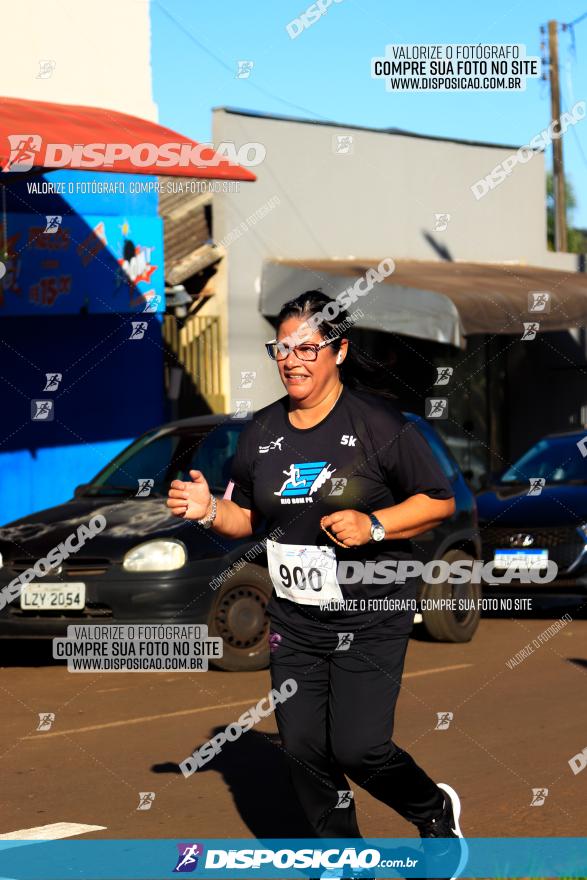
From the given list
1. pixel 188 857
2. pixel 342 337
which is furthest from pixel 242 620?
pixel 342 337

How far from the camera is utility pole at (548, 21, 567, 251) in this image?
3241 cm

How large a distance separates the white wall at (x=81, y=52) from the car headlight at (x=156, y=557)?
25.7ft

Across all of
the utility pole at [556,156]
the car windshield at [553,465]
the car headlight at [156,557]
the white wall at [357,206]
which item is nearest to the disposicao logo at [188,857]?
the car headlight at [156,557]

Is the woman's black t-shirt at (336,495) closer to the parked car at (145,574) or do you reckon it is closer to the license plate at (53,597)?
the parked car at (145,574)

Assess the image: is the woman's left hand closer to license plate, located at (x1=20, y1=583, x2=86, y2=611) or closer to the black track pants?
the black track pants

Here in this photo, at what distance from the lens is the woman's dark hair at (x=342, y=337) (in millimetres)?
5391

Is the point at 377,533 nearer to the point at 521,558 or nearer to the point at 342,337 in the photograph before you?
the point at 342,337

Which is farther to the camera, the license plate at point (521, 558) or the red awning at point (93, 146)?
the license plate at point (521, 558)


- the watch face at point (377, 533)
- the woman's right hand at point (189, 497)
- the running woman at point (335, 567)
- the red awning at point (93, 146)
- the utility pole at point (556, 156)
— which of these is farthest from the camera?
the utility pole at point (556, 156)

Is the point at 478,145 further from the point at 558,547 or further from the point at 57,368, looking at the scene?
the point at 558,547

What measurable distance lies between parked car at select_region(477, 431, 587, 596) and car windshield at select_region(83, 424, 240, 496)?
2.96m

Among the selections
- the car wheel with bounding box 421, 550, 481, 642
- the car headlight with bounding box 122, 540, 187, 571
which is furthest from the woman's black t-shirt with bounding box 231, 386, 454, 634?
the car wheel with bounding box 421, 550, 481, 642

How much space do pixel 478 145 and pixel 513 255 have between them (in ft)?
6.67

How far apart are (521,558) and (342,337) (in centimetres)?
811
